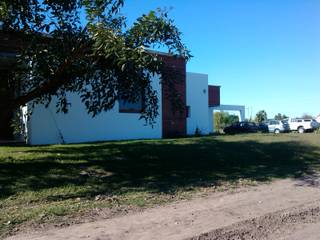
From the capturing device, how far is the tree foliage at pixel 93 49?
10.1 meters

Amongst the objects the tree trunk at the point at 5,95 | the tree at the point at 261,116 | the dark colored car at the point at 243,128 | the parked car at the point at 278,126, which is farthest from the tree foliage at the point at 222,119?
the tree trunk at the point at 5,95

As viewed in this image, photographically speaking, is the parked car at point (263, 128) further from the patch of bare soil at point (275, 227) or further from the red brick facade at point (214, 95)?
the patch of bare soil at point (275, 227)

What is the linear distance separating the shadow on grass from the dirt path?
1631mm

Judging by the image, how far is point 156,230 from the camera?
22.2 ft

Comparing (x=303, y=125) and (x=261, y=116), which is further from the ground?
(x=261, y=116)

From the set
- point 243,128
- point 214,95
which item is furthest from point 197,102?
point 214,95

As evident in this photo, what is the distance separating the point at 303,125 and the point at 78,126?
35.1 meters

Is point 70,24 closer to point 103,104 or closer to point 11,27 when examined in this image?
point 11,27

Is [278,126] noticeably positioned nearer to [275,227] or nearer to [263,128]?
[263,128]

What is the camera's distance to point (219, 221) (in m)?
7.38

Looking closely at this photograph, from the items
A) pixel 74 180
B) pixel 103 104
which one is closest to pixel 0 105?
pixel 103 104

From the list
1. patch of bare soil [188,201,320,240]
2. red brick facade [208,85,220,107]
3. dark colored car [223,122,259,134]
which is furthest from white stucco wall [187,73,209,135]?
patch of bare soil [188,201,320,240]

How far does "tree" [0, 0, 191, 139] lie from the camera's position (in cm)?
1009

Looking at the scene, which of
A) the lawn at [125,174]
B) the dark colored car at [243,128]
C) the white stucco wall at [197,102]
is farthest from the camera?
the dark colored car at [243,128]
